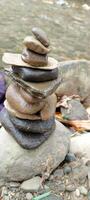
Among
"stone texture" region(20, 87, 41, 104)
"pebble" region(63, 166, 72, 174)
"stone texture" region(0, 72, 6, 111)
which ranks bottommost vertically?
"pebble" region(63, 166, 72, 174)

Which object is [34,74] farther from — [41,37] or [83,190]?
[83,190]

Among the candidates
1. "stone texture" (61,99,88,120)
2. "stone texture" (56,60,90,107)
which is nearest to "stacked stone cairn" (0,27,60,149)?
"stone texture" (61,99,88,120)

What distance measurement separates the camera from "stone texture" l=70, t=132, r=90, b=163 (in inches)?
126

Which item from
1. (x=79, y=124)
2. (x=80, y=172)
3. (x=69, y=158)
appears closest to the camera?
(x=80, y=172)

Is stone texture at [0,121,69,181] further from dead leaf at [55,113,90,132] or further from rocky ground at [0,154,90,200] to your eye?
dead leaf at [55,113,90,132]

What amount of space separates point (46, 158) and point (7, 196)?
37cm

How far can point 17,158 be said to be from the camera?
113 inches

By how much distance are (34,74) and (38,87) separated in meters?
0.09

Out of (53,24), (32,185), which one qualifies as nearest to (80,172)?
(32,185)

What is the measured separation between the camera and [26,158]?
2891mm

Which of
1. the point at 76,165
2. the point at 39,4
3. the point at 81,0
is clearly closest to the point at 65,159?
the point at 76,165

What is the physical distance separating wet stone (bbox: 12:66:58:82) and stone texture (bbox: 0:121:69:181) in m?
0.45

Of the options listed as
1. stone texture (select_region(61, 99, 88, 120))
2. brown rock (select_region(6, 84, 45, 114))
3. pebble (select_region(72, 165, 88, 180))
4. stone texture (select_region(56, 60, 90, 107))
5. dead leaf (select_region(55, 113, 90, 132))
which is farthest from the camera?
stone texture (select_region(56, 60, 90, 107))

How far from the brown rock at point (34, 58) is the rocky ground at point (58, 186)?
30.5 inches
